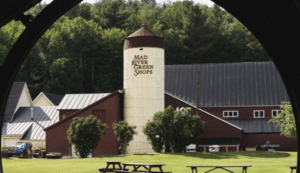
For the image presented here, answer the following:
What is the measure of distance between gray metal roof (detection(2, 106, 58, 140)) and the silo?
13000 millimetres

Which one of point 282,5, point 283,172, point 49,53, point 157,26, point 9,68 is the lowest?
point 283,172

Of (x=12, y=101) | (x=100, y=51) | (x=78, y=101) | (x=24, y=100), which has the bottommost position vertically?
(x=78, y=101)

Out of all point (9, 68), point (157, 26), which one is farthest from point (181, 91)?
point (9, 68)

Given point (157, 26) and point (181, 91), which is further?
point (157, 26)

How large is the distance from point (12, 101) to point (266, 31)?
61871 millimetres

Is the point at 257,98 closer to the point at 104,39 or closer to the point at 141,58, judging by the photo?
the point at 141,58

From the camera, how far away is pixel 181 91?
2368 inches

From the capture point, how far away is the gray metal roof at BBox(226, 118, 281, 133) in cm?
5361

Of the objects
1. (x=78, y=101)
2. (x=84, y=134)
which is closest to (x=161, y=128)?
(x=84, y=134)

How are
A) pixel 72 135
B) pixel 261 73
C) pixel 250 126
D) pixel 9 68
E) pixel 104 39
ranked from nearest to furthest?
pixel 9 68 < pixel 72 135 < pixel 250 126 < pixel 261 73 < pixel 104 39

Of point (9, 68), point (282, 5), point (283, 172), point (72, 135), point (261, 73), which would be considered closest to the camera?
point (282, 5)

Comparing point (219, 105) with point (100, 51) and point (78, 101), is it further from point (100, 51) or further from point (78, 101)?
point (100, 51)

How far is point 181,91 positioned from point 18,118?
2076 centimetres

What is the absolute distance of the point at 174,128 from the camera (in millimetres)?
43031
